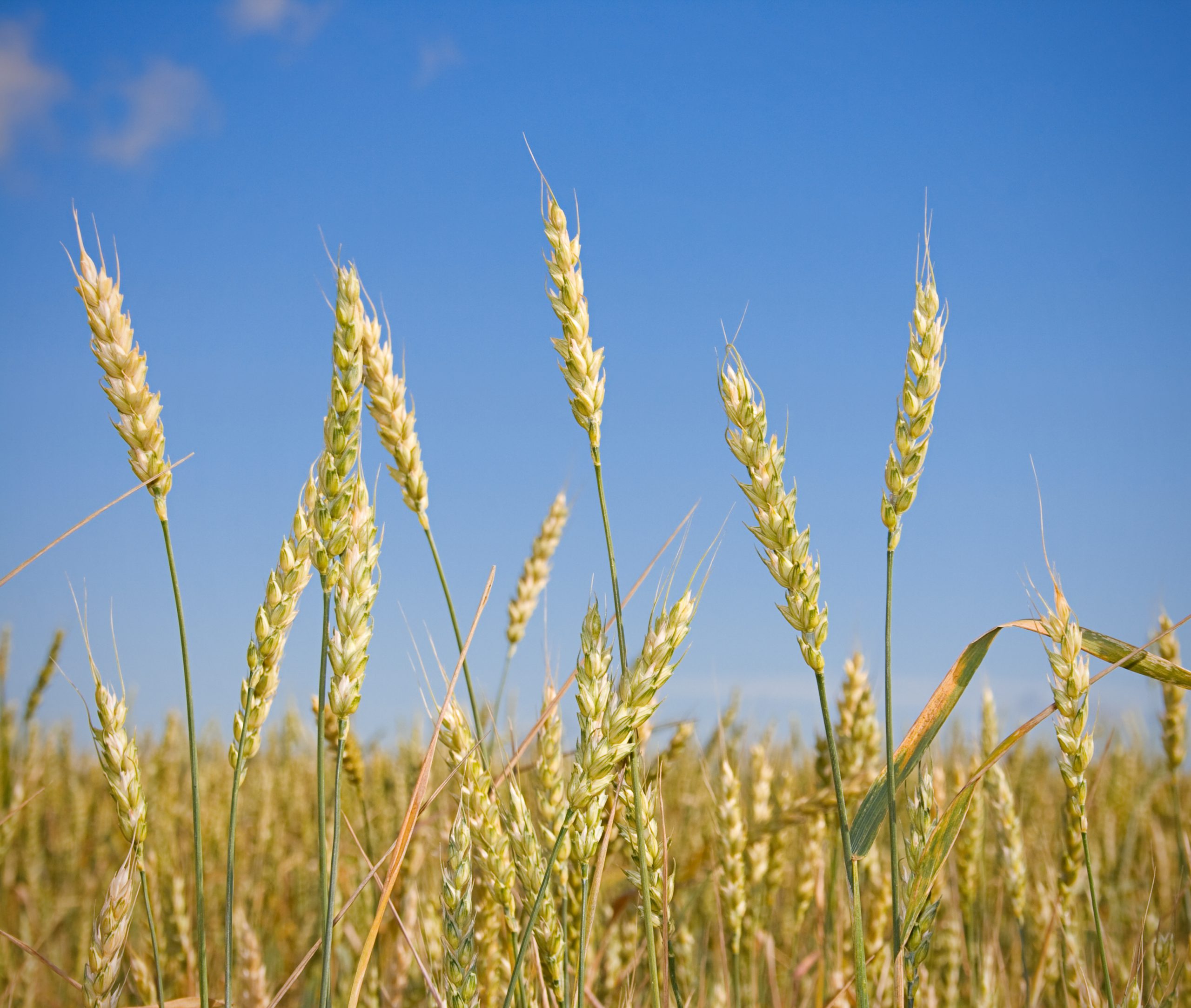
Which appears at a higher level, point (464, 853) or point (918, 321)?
point (918, 321)

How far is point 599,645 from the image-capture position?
1.38 m

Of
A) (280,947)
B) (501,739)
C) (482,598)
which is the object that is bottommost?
(280,947)

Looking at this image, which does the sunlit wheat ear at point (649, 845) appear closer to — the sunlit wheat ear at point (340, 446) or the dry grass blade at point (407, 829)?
the dry grass blade at point (407, 829)

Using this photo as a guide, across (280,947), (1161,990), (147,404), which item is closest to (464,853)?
(147,404)

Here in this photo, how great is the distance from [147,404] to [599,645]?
88 centimetres

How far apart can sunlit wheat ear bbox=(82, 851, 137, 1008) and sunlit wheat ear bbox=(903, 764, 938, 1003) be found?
1260 mm

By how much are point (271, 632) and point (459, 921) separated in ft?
1.82

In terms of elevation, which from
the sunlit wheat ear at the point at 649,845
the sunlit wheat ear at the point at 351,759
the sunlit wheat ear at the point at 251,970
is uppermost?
the sunlit wheat ear at the point at 351,759

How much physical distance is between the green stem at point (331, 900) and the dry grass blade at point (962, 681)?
2.79ft

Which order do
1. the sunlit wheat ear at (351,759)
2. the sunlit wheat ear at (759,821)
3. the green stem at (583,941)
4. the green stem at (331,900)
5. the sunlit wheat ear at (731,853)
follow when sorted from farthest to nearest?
the sunlit wheat ear at (759,821) < the sunlit wheat ear at (351,759) < the sunlit wheat ear at (731,853) < the green stem at (583,941) < the green stem at (331,900)

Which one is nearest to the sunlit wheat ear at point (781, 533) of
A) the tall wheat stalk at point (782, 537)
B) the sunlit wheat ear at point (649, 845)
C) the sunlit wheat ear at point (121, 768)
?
the tall wheat stalk at point (782, 537)

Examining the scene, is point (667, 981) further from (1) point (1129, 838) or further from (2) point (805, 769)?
(2) point (805, 769)

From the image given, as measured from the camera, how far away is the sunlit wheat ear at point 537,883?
57.8 inches

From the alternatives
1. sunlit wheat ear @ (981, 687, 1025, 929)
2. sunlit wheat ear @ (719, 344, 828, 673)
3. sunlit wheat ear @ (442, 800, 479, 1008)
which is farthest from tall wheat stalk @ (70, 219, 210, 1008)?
sunlit wheat ear @ (981, 687, 1025, 929)
